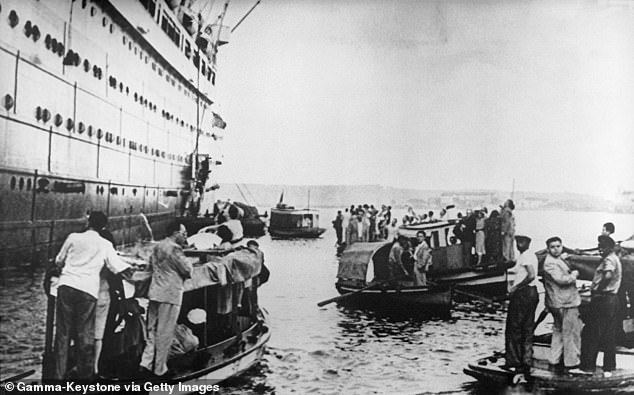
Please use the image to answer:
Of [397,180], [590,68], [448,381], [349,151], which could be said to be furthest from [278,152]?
[590,68]

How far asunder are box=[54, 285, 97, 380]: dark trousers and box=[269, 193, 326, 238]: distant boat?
3.85ft

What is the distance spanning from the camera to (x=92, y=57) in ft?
11.3

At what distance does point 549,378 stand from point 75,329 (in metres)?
2.71

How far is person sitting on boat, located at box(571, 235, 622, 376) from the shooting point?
11.7ft

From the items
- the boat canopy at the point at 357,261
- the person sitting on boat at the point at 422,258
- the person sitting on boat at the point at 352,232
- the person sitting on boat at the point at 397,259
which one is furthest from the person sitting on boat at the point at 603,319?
the person sitting on boat at the point at 352,232

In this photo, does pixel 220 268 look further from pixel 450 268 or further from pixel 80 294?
pixel 450 268

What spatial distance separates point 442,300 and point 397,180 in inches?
33.4

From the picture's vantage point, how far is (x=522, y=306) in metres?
3.62

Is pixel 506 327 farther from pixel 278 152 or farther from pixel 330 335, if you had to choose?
pixel 278 152

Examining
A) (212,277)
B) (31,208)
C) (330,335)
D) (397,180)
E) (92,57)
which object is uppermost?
(92,57)

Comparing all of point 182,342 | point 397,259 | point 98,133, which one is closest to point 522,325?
point 397,259

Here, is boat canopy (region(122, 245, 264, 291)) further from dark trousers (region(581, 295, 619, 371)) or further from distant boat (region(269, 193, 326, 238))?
dark trousers (region(581, 295, 619, 371))

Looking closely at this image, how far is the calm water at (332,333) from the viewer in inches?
126

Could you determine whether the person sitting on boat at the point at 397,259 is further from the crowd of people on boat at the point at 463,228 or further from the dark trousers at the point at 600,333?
the dark trousers at the point at 600,333
